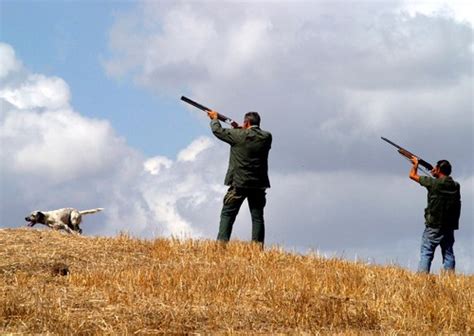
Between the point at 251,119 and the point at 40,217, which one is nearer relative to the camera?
the point at 251,119

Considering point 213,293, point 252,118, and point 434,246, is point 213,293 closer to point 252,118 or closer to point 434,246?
point 252,118

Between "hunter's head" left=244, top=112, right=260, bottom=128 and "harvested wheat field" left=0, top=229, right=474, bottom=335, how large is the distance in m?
2.13

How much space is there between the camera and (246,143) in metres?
15.6

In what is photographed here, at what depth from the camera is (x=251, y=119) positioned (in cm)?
1595

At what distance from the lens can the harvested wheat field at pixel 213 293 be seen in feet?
31.1

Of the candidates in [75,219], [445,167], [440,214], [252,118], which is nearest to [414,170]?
[445,167]

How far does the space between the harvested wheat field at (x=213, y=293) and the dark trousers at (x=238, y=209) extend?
0.54m

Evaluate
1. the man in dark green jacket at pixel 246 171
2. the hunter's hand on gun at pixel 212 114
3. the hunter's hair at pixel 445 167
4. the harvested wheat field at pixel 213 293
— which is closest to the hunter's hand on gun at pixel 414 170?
the hunter's hair at pixel 445 167

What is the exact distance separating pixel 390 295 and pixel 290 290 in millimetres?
1267

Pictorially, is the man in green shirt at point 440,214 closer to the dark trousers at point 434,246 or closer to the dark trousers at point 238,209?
the dark trousers at point 434,246

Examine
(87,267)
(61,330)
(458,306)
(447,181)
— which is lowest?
(61,330)

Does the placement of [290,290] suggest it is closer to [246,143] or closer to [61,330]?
[61,330]

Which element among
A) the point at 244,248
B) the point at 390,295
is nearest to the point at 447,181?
the point at 244,248

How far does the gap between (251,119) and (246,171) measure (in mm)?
994
